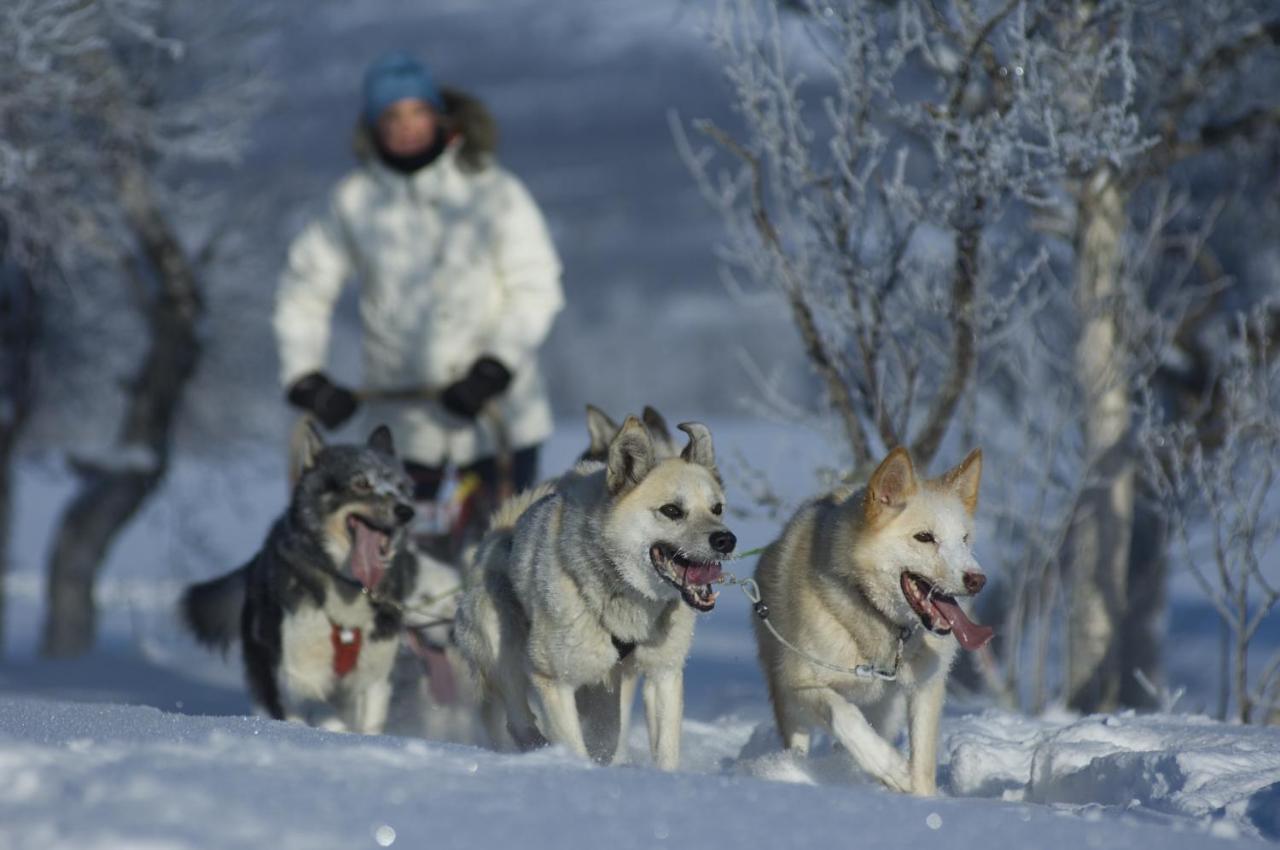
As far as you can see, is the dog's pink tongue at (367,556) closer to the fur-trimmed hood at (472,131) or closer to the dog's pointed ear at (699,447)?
the dog's pointed ear at (699,447)

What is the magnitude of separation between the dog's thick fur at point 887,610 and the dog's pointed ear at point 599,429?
2.63ft

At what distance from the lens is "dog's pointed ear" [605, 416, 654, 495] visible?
173 inches

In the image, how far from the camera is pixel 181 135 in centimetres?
1362

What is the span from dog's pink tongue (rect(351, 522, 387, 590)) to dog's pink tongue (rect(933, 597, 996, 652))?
2.21 m

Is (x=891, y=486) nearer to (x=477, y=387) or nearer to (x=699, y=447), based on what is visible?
(x=699, y=447)

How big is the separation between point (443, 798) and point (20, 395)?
13.7 m

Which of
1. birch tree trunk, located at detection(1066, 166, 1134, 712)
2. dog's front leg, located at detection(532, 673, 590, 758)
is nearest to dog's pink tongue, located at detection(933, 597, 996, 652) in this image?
dog's front leg, located at detection(532, 673, 590, 758)

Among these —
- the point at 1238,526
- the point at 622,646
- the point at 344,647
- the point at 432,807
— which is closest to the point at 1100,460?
the point at 1238,526

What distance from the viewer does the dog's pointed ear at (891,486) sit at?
4523mm

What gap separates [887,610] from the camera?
15.0 feet

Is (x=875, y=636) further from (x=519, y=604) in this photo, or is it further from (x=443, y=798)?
(x=443, y=798)

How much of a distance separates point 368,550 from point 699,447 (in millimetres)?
1675

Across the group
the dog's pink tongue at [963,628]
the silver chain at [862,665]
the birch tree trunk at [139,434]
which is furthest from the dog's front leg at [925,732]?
the birch tree trunk at [139,434]

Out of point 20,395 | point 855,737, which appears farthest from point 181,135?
point 855,737
